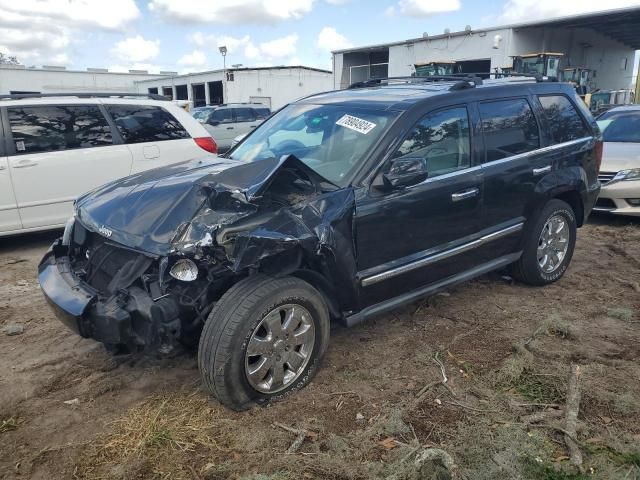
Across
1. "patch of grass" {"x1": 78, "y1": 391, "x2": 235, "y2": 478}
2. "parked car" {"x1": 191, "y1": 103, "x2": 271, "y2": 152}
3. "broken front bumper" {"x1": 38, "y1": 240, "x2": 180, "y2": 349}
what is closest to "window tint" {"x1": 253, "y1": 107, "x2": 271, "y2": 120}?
"parked car" {"x1": 191, "y1": 103, "x2": 271, "y2": 152}

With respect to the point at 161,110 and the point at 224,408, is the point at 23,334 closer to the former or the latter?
the point at 224,408

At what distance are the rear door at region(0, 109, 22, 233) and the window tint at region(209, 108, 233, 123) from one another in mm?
10664

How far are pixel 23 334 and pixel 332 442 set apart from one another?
263cm

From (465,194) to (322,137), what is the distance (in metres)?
1.12

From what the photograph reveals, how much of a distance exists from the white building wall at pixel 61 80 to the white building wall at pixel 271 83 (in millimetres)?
9505

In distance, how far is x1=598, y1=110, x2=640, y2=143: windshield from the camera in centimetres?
795

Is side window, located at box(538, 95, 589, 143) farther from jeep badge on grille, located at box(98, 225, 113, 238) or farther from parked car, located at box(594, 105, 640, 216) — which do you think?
jeep badge on grille, located at box(98, 225, 113, 238)

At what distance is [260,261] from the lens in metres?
2.84

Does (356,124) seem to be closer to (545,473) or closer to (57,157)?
(545,473)

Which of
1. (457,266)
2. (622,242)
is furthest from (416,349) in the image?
(622,242)

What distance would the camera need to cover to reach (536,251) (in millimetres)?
4598

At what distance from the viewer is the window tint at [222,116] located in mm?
16109

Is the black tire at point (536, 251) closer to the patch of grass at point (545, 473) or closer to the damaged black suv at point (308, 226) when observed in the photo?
the damaged black suv at point (308, 226)

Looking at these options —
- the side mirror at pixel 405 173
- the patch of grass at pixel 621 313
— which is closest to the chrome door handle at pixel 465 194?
the side mirror at pixel 405 173
